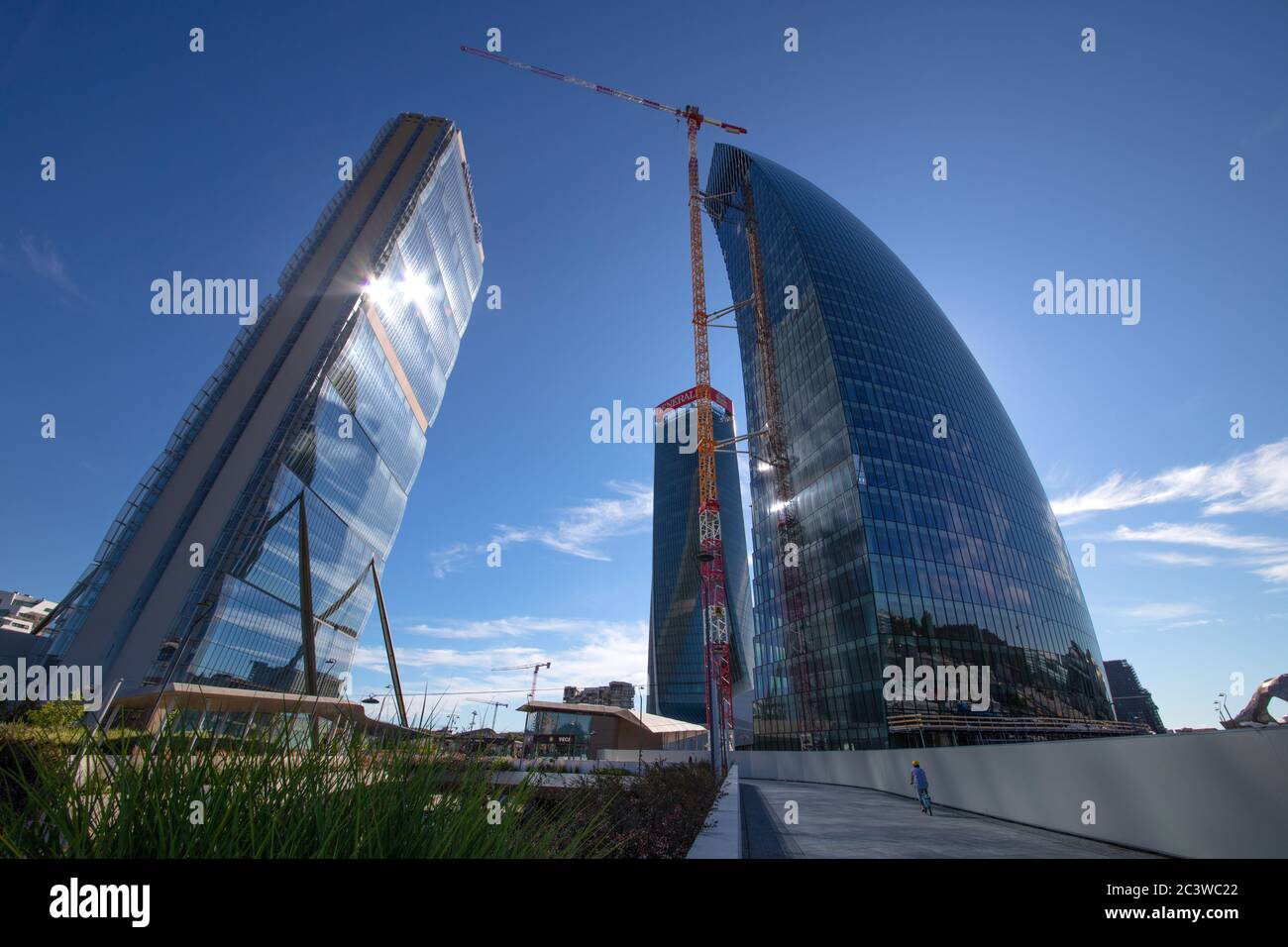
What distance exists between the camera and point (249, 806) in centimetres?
330

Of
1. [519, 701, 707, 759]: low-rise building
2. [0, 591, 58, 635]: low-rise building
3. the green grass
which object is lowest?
[519, 701, 707, 759]: low-rise building

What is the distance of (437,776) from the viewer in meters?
4.50

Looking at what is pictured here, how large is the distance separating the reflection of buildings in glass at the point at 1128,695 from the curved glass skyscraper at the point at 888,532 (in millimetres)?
123873

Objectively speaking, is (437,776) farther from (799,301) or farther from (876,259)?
(876,259)

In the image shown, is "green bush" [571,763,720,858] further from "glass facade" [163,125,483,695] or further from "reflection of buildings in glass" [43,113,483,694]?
"reflection of buildings in glass" [43,113,483,694]

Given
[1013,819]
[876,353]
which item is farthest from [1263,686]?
[876,353]

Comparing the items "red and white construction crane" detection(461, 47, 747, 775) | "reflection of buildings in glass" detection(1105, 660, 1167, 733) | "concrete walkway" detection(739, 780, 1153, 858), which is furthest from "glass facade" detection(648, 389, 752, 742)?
"concrete walkway" detection(739, 780, 1153, 858)

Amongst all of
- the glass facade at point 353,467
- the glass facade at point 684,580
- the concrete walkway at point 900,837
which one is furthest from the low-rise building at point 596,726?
the glass facade at point 684,580

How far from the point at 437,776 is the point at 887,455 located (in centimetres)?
6201

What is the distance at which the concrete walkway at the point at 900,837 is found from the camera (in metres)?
11.2

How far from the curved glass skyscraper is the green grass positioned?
53.1m

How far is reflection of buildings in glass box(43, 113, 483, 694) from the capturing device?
68.2m

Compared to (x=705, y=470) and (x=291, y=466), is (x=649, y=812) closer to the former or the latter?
(x=705, y=470)
